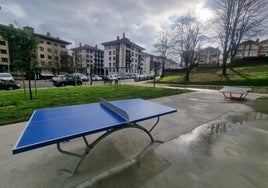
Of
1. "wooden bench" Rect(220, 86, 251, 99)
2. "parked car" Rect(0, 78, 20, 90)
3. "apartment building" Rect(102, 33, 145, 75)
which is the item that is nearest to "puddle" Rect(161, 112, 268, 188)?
"wooden bench" Rect(220, 86, 251, 99)

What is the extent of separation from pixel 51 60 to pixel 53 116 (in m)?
57.4

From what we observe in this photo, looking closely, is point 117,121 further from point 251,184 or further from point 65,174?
point 251,184

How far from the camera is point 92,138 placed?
352cm

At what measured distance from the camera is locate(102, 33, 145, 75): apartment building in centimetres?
6031

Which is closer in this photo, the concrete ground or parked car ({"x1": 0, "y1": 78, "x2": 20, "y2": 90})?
the concrete ground

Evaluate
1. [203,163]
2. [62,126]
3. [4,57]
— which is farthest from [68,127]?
[4,57]

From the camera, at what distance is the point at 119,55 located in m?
60.7

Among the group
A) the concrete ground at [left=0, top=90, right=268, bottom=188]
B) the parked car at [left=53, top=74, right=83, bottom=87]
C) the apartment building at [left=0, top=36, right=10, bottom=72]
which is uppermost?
the apartment building at [left=0, top=36, right=10, bottom=72]

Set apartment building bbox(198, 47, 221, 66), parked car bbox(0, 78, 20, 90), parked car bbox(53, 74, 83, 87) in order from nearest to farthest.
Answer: parked car bbox(0, 78, 20, 90) < parked car bbox(53, 74, 83, 87) < apartment building bbox(198, 47, 221, 66)

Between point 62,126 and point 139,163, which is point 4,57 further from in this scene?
point 139,163

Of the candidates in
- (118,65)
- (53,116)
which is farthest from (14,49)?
(118,65)

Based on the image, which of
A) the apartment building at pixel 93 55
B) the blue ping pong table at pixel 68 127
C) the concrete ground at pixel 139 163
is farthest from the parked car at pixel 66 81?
the apartment building at pixel 93 55

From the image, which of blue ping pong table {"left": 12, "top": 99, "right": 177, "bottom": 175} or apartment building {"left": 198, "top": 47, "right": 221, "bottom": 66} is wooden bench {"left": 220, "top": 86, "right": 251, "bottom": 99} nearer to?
blue ping pong table {"left": 12, "top": 99, "right": 177, "bottom": 175}

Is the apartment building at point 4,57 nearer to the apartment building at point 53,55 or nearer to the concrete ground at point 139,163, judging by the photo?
the apartment building at point 53,55
